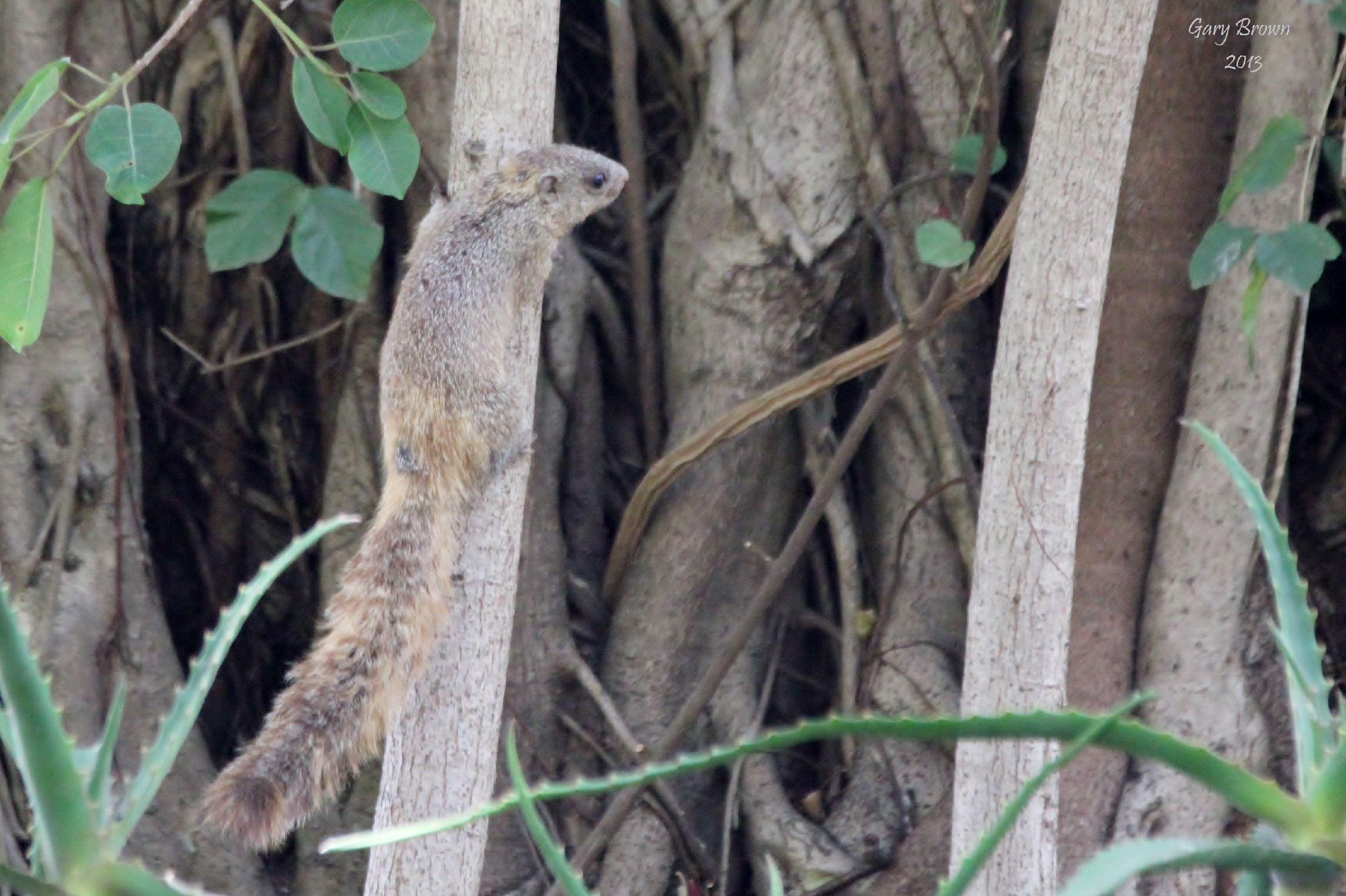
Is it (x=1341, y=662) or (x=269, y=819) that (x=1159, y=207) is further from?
(x=269, y=819)

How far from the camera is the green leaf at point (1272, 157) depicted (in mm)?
2191

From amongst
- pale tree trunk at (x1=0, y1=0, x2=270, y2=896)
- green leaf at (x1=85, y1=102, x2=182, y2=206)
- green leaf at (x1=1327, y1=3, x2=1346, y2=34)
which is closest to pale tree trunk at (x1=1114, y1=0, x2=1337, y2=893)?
green leaf at (x1=1327, y1=3, x2=1346, y2=34)

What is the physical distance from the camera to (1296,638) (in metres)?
0.99

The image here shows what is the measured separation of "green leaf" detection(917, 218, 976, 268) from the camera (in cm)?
223

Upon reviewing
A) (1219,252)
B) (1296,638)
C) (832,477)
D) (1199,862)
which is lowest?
(1199,862)

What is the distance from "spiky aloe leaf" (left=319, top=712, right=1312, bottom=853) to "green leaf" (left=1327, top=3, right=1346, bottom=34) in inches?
67.9

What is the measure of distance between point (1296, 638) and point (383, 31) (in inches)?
64.7

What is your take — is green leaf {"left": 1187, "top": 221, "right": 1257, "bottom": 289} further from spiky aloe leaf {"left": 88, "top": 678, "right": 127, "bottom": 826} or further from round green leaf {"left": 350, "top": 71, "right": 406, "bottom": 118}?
spiky aloe leaf {"left": 88, "top": 678, "right": 127, "bottom": 826}

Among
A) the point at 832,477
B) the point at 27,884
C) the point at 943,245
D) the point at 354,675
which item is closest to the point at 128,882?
the point at 27,884

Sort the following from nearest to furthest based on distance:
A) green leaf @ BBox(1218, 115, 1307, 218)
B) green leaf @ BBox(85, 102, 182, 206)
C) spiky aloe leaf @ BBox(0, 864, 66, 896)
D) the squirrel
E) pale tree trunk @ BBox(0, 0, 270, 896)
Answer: spiky aloe leaf @ BBox(0, 864, 66, 896) < the squirrel < green leaf @ BBox(85, 102, 182, 206) < green leaf @ BBox(1218, 115, 1307, 218) < pale tree trunk @ BBox(0, 0, 270, 896)

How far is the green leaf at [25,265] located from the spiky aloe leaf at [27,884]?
1.46m

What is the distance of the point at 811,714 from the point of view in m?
3.29

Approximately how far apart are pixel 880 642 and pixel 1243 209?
1.08 m

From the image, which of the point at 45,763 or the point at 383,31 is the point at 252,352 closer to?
the point at 383,31
